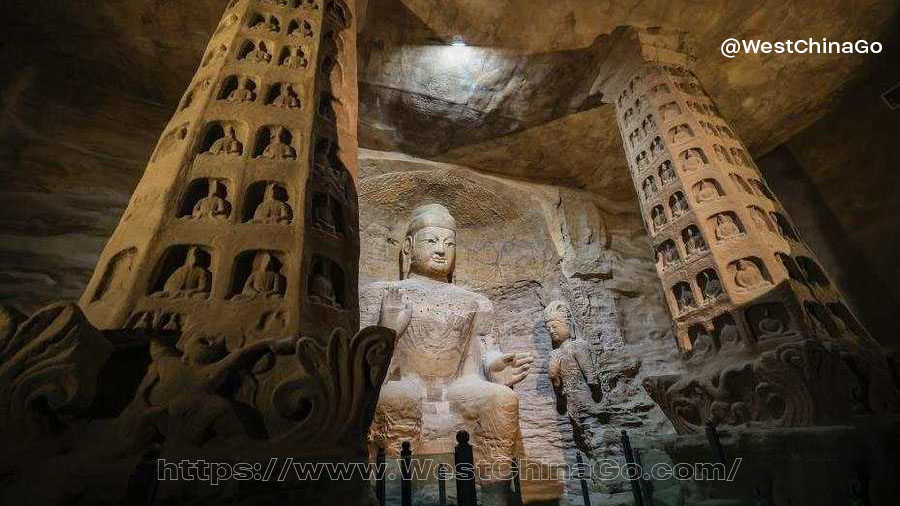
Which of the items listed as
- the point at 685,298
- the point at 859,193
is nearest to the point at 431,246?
the point at 685,298

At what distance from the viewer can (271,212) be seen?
6.12 feet

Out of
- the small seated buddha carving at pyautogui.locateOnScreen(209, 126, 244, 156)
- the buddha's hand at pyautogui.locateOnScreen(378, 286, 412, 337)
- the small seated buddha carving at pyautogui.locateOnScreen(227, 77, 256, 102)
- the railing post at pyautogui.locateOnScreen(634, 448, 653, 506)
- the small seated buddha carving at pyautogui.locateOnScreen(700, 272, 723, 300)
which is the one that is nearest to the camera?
the small seated buddha carving at pyautogui.locateOnScreen(209, 126, 244, 156)

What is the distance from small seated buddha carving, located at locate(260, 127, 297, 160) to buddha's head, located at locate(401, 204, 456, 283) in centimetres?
268

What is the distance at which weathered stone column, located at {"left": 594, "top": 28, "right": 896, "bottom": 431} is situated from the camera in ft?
7.54

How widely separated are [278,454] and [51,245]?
3.29m

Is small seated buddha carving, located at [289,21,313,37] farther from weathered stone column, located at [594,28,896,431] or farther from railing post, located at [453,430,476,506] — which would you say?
weathered stone column, located at [594,28,896,431]

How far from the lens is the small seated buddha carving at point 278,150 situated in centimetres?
208

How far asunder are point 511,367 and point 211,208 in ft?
9.37

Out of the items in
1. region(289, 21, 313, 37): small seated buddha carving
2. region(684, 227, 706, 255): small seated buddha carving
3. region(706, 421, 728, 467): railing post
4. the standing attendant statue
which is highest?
region(289, 21, 313, 37): small seated buddha carving

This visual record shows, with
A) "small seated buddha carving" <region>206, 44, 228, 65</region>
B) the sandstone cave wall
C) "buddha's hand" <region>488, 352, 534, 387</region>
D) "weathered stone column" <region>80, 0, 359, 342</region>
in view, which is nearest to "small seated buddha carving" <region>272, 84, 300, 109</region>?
"weathered stone column" <region>80, 0, 359, 342</region>

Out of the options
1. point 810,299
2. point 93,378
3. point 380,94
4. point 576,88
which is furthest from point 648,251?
point 93,378

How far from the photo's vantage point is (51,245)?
10.4ft

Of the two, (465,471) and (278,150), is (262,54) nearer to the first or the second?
(278,150)

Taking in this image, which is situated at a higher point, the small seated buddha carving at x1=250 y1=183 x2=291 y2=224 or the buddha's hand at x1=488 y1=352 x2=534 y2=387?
the small seated buddha carving at x1=250 y1=183 x2=291 y2=224
